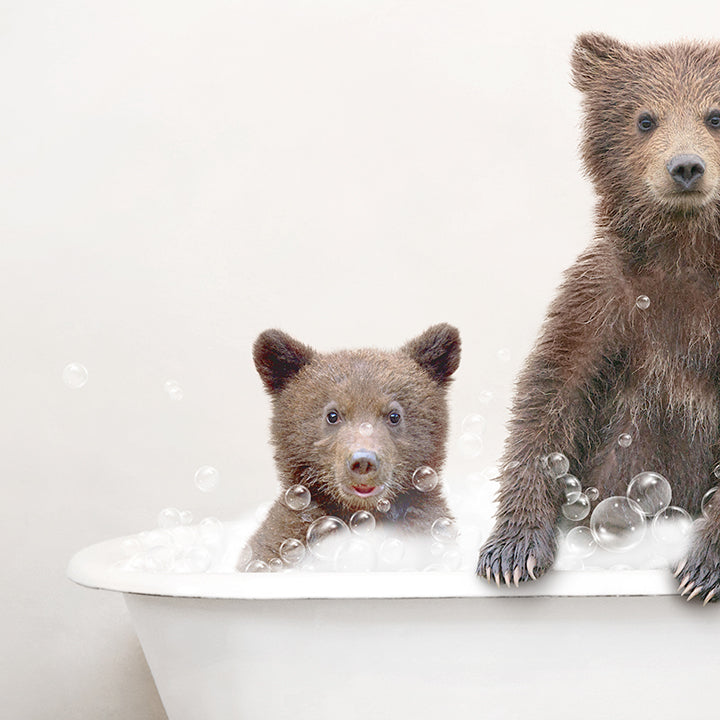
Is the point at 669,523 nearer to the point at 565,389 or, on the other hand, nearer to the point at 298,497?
the point at 565,389

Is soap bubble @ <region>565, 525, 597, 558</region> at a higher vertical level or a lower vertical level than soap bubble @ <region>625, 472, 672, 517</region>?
lower

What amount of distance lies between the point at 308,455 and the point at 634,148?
845 mm

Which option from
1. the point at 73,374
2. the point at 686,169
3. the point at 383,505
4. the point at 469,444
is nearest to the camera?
the point at 686,169

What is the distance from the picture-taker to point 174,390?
2.52 m

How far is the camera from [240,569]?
213cm

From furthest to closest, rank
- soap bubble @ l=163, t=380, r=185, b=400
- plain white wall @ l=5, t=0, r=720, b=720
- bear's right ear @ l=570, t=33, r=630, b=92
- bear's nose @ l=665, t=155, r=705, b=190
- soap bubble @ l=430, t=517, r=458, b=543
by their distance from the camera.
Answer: plain white wall @ l=5, t=0, r=720, b=720
soap bubble @ l=163, t=380, r=185, b=400
soap bubble @ l=430, t=517, r=458, b=543
bear's right ear @ l=570, t=33, r=630, b=92
bear's nose @ l=665, t=155, r=705, b=190

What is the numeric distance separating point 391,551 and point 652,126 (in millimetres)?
910

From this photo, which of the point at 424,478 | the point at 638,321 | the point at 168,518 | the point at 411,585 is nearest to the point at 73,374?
the point at 168,518

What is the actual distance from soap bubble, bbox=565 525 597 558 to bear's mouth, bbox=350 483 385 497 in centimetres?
37

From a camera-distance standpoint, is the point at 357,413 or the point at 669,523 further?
the point at 357,413

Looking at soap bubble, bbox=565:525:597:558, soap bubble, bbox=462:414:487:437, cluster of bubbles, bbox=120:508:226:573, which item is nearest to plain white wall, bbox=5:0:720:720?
cluster of bubbles, bbox=120:508:226:573

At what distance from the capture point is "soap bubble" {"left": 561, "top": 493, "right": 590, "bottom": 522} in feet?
5.74

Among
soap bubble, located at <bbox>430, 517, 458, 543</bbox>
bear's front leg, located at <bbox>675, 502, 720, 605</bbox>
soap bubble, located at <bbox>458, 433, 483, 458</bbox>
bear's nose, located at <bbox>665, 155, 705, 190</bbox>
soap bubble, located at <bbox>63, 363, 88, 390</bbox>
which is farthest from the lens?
soap bubble, located at <bbox>63, 363, 88, 390</bbox>

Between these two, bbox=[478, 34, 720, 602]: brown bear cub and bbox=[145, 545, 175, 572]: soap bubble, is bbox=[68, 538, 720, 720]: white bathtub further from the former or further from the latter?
bbox=[145, 545, 175, 572]: soap bubble
